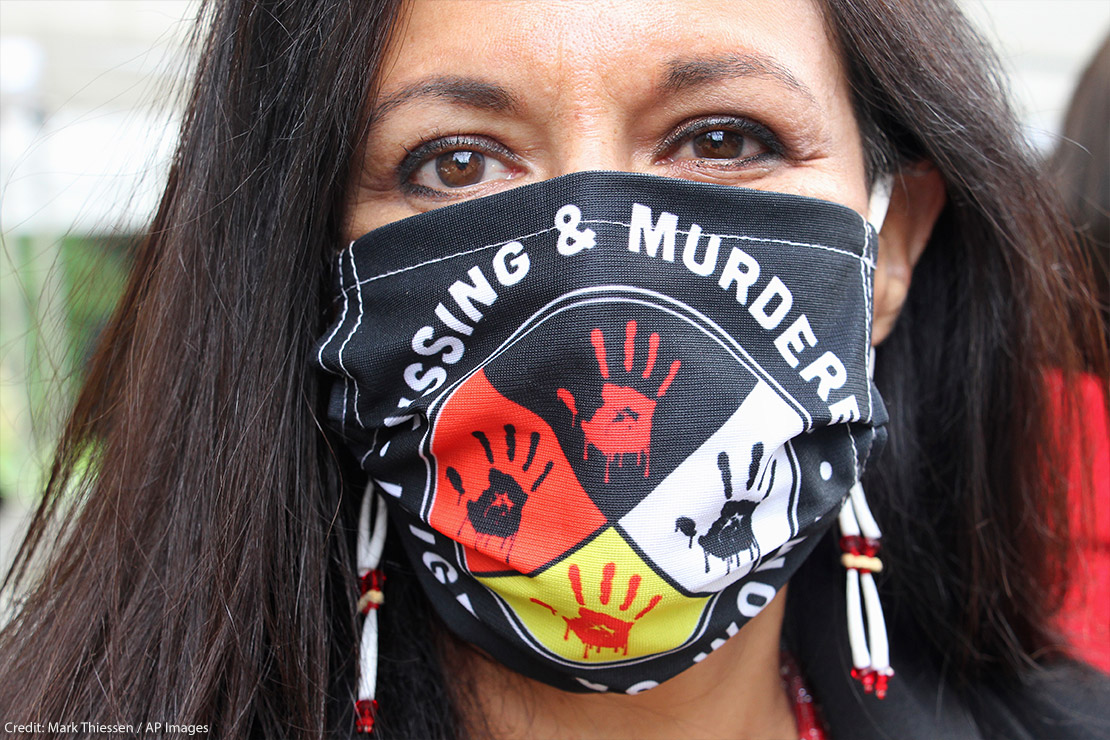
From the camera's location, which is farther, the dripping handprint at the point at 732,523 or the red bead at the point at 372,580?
the red bead at the point at 372,580

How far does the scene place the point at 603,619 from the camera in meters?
1.09

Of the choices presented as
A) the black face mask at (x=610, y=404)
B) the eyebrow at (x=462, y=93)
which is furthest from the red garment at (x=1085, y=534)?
the eyebrow at (x=462, y=93)

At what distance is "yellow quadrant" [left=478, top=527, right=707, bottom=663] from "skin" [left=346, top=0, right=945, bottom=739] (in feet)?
0.96

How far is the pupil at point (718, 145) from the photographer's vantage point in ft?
4.24

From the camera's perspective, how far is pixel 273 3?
136cm

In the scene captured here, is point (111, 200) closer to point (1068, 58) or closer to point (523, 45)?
point (523, 45)

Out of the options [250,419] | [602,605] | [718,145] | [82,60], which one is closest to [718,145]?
[718,145]

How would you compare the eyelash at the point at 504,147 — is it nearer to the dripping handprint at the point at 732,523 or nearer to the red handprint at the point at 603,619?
the dripping handprint at the point at 732,523

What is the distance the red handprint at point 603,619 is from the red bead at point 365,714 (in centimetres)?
36

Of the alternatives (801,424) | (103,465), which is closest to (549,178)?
(801,424)

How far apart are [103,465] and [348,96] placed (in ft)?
2.24

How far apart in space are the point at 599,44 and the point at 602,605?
741mm

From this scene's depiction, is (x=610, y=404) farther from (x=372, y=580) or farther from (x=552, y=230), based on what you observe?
(x=372, y=580)

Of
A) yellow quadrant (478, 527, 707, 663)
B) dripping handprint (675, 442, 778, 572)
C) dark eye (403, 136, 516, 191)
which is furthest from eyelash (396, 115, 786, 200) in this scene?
yellow quadrant (478, 527, 707, 663)
